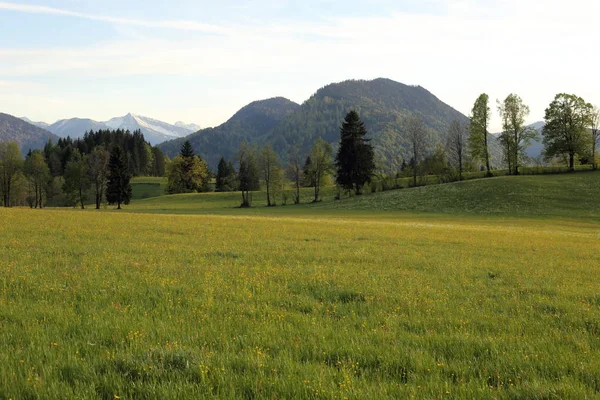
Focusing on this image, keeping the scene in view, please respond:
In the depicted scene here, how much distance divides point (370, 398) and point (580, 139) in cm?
9009

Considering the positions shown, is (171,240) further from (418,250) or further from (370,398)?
(370,398)

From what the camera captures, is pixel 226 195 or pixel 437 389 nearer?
pixel 437 389

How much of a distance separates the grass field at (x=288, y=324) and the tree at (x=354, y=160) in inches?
2672

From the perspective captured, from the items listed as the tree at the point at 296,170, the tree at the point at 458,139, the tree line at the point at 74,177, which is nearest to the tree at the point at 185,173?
the tree line at the point at 74,177

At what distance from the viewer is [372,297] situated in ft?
31.4

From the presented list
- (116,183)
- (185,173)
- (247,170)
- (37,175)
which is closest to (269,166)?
(247,170)

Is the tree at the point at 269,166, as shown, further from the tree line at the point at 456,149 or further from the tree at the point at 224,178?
the tree at the point at 224,178

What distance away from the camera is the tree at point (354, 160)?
84.6 m

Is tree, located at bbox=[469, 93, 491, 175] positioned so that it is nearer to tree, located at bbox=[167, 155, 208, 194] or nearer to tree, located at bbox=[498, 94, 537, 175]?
tree, located at bbox=[498, 94, 537, 175]

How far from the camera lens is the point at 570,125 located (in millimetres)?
75500

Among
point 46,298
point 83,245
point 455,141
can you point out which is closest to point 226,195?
point 455,141

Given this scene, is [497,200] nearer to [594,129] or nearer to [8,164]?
[594,129]

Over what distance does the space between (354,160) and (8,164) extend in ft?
239

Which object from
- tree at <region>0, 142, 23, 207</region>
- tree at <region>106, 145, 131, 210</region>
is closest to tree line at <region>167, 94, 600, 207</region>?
tree at <region>106, 145, 131, 210</region>
